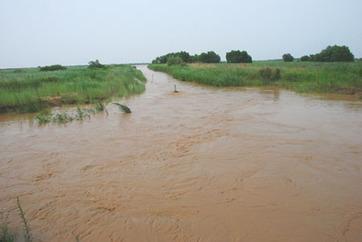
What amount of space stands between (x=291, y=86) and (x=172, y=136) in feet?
44.8

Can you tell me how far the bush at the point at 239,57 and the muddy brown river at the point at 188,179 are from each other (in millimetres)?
42072

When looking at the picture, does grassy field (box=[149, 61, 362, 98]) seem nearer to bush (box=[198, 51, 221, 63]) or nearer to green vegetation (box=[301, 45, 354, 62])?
green vegetation (box=[301, 45, 354, 62])

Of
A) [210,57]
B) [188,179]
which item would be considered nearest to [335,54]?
[210,57]

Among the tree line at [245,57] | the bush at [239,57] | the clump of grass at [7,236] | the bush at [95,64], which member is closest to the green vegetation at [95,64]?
the bush at [95,64]

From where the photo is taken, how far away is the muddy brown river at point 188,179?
398 centimetres

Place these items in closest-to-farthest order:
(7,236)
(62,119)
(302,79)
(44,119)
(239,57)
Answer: (7,236), (62,119), (44,119), (302,79), (239,57)

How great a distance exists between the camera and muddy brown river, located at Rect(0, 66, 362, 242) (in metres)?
3.98

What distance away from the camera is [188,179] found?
5.53 m

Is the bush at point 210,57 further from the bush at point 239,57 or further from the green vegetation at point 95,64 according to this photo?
the green vegetation at point 95,64

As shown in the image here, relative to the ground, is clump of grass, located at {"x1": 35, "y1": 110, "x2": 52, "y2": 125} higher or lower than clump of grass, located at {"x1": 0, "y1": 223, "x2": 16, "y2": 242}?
higher

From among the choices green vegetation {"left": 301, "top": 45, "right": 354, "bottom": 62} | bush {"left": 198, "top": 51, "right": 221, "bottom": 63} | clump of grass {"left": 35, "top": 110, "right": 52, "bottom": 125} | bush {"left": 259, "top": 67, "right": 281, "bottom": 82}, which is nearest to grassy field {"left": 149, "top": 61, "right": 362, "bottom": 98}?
bush {"left": 259, "top": 67, "right": 281, "bottom": 82}

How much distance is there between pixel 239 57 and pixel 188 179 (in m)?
47.9

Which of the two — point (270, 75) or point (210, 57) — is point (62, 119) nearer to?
point (270, 75)

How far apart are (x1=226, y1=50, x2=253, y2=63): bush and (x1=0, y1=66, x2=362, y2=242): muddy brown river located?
42.1 m
